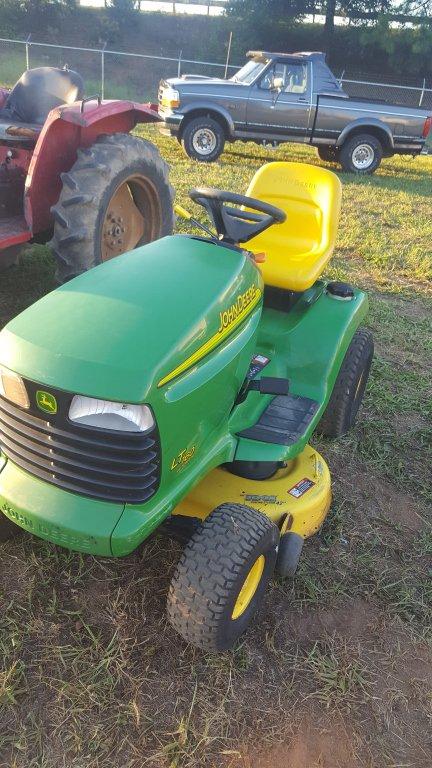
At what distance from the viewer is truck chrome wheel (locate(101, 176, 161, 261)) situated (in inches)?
154

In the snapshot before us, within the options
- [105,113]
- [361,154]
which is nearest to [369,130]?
[361,154]

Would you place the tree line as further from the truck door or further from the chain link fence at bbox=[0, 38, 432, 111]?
the truck door

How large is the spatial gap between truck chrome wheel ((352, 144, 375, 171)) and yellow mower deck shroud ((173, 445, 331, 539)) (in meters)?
9.59

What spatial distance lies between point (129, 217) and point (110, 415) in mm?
2869

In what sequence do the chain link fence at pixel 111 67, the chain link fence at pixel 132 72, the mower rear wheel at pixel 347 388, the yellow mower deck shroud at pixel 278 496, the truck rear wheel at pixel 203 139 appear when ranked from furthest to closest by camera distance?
the chain link fence at pixel 132 72 < the chain link fence at pixel 111 67 < the truck rear wheel at pixel 203 139 < the mower rear wheel at pixel 347 388 < the yellow mower deck shroud at pixel 278 496

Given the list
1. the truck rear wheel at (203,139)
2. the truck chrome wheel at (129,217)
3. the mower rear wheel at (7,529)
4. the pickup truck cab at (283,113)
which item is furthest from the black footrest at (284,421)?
the pickup truck cab at (283,113)

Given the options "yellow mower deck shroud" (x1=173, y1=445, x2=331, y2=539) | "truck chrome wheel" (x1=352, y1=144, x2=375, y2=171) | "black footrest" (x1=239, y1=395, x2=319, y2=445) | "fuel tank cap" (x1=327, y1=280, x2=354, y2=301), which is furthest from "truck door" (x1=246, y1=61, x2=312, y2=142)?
"yellow mower deck shroud" (x1=173, y1=445, x2=331, y2=539)

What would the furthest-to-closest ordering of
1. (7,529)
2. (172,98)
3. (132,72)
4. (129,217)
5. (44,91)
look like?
1. (132,72)
2. (172,98)
3. (44,91)
4. (129,217)
5. (7,529)

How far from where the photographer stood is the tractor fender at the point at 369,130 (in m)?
10.4

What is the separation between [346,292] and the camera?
3.04 metres

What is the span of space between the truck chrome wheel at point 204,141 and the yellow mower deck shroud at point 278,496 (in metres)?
8.65

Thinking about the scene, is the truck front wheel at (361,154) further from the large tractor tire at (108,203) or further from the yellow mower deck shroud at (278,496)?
the yellow mower deck shroud at (278,496)

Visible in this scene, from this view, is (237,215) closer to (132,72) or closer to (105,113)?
(105,113)

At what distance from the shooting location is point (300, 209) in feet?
10.7
